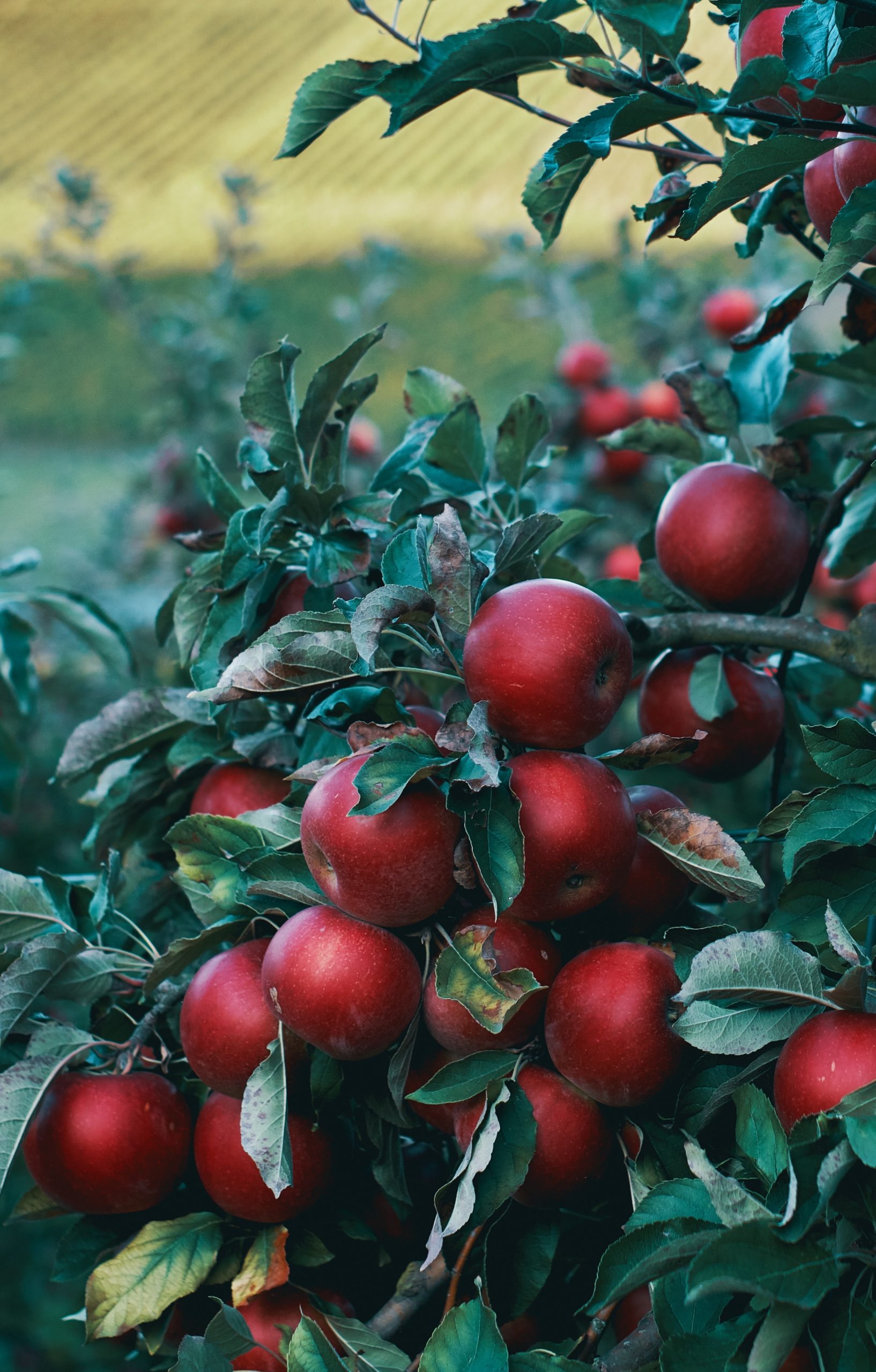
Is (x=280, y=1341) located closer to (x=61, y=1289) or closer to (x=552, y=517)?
(x=552, y=517)

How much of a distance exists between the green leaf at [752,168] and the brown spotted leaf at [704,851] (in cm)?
30

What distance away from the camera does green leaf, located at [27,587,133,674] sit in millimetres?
1181

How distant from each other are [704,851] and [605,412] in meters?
1.74

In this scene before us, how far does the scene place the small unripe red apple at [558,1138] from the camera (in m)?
0.58

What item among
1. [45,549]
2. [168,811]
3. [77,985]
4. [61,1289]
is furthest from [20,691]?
[45,549]

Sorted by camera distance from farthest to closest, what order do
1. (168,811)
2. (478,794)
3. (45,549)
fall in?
(45,549) < (168,811) < (478,794)

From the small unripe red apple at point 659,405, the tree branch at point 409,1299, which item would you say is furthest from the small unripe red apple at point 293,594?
the small unripe red apple at point 659,405

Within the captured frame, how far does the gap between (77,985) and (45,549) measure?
3.53 meters

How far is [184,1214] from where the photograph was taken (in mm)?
709

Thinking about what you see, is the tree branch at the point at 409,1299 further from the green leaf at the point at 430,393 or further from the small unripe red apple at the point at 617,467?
the small unripe red apple at the point at 617,467

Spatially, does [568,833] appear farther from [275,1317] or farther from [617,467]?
[617,467]

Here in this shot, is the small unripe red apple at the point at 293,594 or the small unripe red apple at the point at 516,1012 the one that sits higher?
the small unripe red apple at the point at 293,594

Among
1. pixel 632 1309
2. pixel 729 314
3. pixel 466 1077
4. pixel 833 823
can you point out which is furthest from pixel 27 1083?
pixel 729 314

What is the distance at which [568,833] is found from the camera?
0.54m
